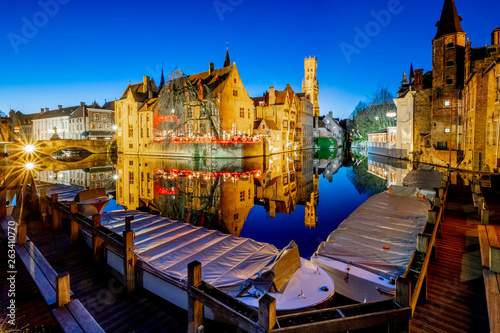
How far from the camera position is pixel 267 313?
346cm

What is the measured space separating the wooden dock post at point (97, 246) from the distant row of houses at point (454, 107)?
26.3 metres

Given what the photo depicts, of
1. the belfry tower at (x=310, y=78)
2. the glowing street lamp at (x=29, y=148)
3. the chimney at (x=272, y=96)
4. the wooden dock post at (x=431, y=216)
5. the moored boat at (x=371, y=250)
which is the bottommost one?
the moored boat at (x=371, y=250)

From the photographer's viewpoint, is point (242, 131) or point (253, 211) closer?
point (253, 211)

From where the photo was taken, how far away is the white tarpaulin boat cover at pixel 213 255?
17.9ft

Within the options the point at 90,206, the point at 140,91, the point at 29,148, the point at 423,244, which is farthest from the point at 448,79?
the point at 29,148

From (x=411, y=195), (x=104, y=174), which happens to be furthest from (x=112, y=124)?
(x=411, y=195)

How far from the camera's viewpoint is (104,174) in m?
31.0

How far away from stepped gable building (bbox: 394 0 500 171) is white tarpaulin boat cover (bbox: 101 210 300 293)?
2347 centimetres

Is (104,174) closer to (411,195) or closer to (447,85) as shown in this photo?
(411,195)

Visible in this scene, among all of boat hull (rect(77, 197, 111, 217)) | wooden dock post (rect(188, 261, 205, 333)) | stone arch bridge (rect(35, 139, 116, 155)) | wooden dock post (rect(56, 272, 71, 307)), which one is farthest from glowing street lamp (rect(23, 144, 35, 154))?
wooden dock post (rect(188, 261, 205, 333))

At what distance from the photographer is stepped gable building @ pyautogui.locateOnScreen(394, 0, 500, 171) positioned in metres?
24.1

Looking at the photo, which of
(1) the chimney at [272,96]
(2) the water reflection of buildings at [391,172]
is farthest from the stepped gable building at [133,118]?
(2) the water reflection of buildings at [391,172]

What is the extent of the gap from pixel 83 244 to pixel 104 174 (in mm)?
24681

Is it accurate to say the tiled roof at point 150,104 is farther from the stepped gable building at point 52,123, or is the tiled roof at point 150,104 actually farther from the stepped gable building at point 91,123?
the stepped gable building at point 52,123
